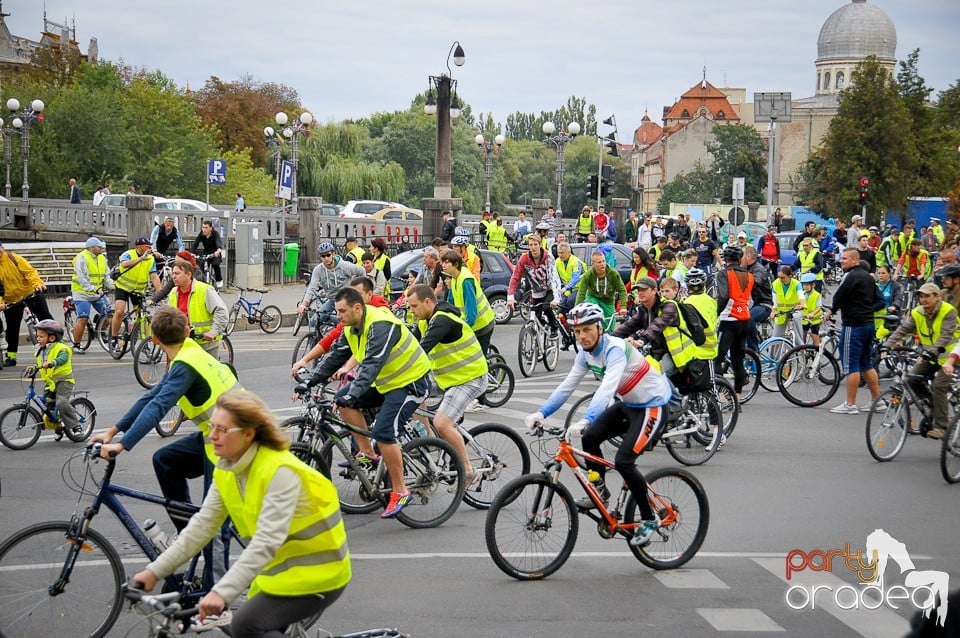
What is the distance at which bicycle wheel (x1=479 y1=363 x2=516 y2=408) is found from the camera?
1400 centimetres

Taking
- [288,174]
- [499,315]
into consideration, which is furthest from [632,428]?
[288,174]

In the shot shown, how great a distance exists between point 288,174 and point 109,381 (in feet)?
46.7

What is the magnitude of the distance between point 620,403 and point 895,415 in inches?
190

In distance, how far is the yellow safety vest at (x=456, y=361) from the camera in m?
9.30

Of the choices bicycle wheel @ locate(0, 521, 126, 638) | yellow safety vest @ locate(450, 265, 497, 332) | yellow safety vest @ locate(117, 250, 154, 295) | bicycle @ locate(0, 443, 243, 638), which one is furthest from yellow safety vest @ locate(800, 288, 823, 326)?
bicycle wheel @ locate(0, 521, 126, 638)

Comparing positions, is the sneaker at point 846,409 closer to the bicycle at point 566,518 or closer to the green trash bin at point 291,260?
the bicycle at point 566,518

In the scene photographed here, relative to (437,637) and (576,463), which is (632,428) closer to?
(576,463)

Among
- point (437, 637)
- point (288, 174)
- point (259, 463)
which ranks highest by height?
point (288, 174)

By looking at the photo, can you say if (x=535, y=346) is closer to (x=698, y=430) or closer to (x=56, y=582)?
(x=698, y=430)

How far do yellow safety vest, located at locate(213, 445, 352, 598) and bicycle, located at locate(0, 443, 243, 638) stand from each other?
1406 mm

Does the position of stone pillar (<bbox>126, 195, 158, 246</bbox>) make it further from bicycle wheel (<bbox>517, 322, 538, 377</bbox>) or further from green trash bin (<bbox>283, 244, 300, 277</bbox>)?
bicycle wheel (<bbox>517, 322, 538, 377</bbox>)

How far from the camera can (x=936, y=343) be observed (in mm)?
11586

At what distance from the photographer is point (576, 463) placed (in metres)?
7.52

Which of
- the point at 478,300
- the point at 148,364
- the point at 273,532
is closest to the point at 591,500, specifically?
the point at 273,532
